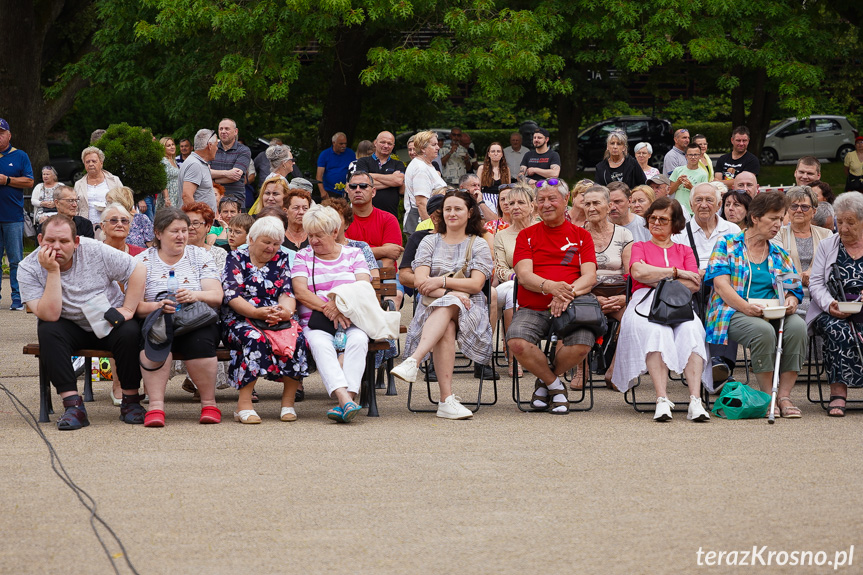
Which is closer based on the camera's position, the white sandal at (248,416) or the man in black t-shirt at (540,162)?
the white sandal at (248,416)

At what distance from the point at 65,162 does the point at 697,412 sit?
29.5m

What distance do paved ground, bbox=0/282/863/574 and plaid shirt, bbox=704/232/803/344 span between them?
0.74 metres

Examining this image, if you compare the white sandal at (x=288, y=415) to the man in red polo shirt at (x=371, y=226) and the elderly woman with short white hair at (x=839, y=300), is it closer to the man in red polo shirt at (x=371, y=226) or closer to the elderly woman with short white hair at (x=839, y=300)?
the man in red polo shirt at (x=371, y=226)

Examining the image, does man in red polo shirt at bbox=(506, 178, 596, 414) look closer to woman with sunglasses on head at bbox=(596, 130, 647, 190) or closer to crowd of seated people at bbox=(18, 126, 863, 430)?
crowd of seated people at bbox=(18, 126, 863, 430)

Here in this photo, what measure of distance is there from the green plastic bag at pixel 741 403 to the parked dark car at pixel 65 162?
93.2ft

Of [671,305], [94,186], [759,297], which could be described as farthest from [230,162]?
[759,297]

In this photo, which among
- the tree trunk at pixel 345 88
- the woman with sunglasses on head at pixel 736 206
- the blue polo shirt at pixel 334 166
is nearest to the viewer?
the woman with sunglasses on head at pixel 736 206

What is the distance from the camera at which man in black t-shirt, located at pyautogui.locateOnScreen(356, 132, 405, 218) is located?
42.5 ft

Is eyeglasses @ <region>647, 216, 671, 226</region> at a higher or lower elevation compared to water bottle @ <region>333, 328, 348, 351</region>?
higher

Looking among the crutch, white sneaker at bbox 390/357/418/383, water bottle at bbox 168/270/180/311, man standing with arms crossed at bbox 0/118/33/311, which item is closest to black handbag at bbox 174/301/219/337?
water bottle at bbox 168/270/180/311

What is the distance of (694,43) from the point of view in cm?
2088

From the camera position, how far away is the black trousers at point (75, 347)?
22.5 feet

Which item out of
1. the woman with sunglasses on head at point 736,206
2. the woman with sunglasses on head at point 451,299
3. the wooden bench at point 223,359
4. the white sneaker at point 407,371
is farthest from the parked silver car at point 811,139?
the white sneaker at point 407,371

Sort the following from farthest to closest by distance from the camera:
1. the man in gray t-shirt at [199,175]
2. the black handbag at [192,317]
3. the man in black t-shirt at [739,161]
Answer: the man in black t-shirt at [739,161] → the man in gray t-shirt at [199,175] → the black handbag at [192,317]
